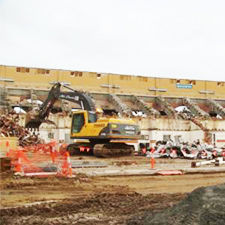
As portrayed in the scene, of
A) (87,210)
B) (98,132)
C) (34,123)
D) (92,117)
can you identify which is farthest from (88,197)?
(34,123)

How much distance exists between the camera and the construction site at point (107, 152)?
20.2ft

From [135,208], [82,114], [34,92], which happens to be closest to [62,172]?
[135,208]

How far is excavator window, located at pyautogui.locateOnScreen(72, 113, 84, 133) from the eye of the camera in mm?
21650

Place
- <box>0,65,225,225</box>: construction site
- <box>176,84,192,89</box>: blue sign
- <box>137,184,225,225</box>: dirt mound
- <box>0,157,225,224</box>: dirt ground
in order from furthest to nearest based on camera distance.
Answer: <box>176,84,192,89</box>: blue sign → <box>0,65,225,225</box>: construction site → <box>0,157,225,224</box>: dirt ground → <box>137,184,225,225</box>: dirt mound

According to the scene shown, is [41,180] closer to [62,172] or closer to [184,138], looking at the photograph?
[62,172]

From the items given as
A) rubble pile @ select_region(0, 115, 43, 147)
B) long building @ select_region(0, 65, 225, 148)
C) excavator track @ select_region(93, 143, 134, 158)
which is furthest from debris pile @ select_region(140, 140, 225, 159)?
long building @ select_region(0, 65, 225, 148)

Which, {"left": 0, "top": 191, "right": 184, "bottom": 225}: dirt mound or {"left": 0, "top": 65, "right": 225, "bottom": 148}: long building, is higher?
{"left": 0, "top": 65, "right": 225, "bottom": 148}: long building

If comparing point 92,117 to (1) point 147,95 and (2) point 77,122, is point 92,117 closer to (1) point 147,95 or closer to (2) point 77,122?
(2) point 77,122

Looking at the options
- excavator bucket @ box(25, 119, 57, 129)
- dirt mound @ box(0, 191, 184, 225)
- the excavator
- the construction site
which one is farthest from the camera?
excavator bucket @ box(25, 119, 57, 129)

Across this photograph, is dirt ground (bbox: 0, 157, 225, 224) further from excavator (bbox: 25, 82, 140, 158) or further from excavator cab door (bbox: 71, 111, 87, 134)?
excavator cab door (bbox: 71, 111, 87, 134)

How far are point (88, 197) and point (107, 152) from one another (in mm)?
12844

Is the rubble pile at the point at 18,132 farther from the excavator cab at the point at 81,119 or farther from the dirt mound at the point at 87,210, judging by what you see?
the dirt mound at the point at 87,210

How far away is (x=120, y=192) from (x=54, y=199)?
173 centimetres

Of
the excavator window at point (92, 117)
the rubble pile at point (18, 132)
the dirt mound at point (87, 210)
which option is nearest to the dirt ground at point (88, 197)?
the dirt mound at point (87, 210)
